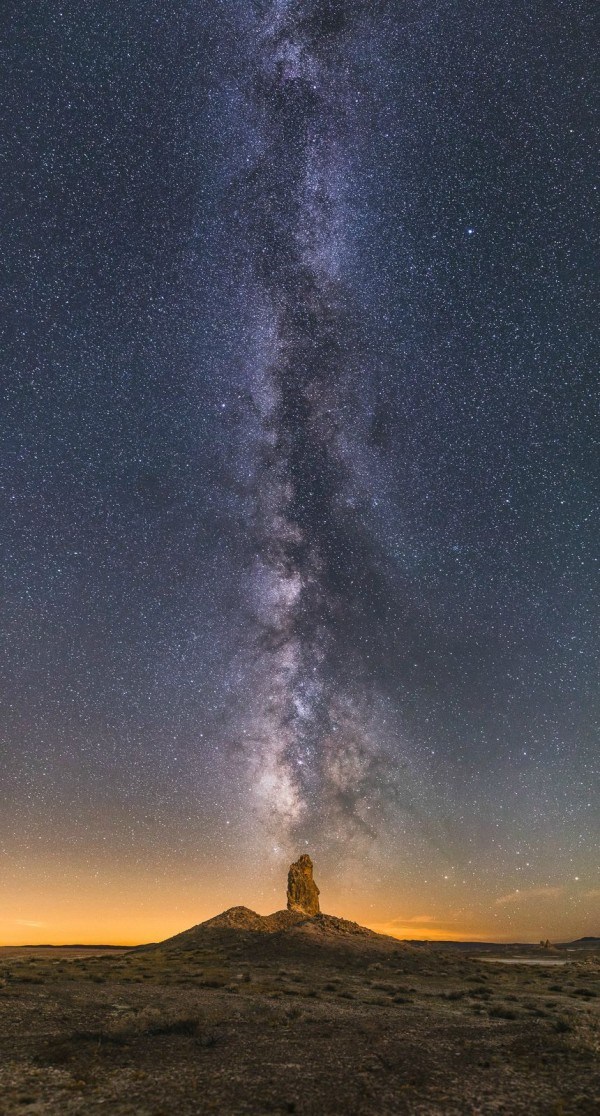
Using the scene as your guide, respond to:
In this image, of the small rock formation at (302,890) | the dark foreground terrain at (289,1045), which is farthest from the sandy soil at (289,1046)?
the small rock formation at (302,890)

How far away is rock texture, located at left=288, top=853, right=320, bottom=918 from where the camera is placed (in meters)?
65.6

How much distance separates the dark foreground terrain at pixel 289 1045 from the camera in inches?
485

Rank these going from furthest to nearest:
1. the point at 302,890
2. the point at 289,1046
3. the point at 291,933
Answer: the point at 302,890 < the point at 291,933 < the point at 289,1046

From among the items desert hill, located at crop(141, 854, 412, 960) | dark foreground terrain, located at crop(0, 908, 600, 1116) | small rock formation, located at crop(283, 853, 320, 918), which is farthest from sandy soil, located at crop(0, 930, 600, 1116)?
small rock formation, located at crop(283, 853, 320, 918)

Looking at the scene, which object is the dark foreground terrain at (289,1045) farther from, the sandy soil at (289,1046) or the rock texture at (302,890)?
the rock texture at (302,890)

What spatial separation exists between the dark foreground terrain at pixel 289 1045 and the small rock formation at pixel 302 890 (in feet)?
101

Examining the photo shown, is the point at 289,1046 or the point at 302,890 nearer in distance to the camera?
the point at 289,1046

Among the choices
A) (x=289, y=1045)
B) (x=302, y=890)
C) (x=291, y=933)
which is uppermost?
(x=289, y=1045)

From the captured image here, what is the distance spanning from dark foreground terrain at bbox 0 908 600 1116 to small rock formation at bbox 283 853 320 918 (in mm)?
30659

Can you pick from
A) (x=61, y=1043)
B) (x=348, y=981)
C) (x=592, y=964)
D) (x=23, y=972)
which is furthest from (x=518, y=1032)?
(x=592, y=964)

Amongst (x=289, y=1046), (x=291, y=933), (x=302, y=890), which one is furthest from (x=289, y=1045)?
(x=302, y=890)

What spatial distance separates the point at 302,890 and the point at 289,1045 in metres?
54.6

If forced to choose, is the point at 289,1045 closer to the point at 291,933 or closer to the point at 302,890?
the point at 291,933

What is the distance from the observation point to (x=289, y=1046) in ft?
56.7
